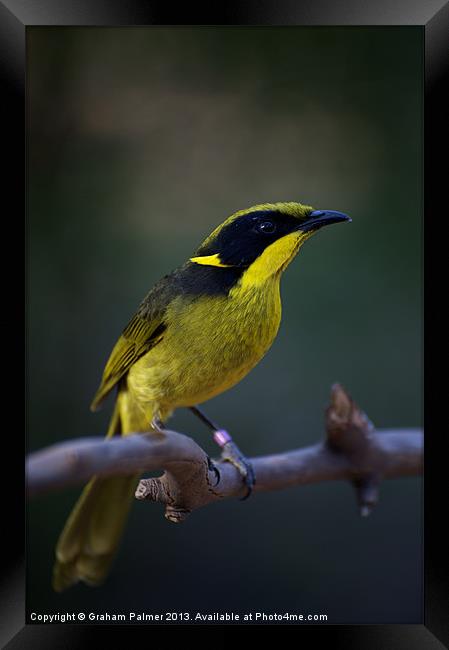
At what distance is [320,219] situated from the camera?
2.40 meters

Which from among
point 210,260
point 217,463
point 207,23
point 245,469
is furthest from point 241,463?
point 207,23

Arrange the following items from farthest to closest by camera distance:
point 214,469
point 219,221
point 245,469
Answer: point 219,221, point 245,469, point 214,469

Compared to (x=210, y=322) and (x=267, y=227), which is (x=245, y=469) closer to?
(x=210, y=322)

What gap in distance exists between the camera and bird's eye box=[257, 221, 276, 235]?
7.81 feet

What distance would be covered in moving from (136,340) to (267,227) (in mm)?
582

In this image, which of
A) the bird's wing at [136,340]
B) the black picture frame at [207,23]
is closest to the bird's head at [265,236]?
the bird's wing at [136,340]

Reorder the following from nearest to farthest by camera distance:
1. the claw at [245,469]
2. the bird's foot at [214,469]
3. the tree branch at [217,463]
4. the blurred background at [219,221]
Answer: the tree branch at [217,463]
the bird's foot at [214,469]
the blurred background at [219,221]
the claw at [245,469]

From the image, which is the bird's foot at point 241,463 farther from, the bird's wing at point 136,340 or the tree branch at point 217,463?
the bird's wing at point 136,340

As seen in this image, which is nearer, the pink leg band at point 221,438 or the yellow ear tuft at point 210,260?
the yellow ear tuft at point 210,260

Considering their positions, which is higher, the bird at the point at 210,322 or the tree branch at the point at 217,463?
the bird at the point at 210,322

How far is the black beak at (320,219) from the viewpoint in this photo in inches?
94.2

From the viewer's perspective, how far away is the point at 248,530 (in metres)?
3.07
